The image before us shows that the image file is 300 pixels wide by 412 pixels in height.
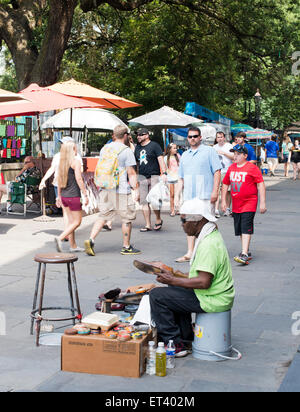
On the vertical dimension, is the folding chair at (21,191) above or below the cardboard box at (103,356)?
above

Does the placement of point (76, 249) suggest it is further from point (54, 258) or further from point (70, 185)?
point (54, 258)

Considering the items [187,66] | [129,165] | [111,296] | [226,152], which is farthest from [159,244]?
[187,66]

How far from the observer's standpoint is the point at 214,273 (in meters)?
4.79

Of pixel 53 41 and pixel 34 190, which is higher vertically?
pixel 53 41

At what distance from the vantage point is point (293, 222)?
42.7ft

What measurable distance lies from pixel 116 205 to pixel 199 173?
141cm

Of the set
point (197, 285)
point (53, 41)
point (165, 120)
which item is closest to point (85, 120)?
point (165, 120)

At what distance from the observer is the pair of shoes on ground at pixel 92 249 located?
9.09 metres

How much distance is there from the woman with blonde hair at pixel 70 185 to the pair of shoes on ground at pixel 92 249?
0.98ft

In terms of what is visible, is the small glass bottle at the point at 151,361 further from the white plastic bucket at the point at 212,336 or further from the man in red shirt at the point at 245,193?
the man in red shirt at the point at 245,193

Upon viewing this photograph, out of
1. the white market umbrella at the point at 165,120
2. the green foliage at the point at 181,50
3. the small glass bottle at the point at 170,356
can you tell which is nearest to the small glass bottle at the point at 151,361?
the small glass bottle at the point at 170,356

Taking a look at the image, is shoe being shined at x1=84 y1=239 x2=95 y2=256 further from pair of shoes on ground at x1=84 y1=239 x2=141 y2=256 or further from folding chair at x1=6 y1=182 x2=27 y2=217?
folding chair at x1=6 y1=182 x2=27 y2=217

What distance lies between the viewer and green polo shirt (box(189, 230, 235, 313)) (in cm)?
481

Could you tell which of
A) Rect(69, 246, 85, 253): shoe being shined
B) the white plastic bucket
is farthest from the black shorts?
the white plastic bucket
